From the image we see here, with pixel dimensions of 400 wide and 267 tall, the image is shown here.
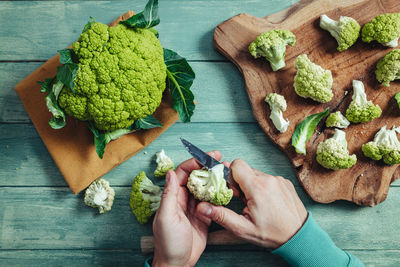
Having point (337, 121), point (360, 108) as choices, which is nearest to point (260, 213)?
point (337, 121)

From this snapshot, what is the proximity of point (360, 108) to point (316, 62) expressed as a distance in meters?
0.30

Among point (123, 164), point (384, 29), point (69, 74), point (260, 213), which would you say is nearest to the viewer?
point (69, 74)

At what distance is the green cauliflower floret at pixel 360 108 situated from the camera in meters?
1.46

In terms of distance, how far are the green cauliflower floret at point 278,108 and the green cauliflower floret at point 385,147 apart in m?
0.39

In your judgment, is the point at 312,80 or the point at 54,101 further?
the point at 312,80

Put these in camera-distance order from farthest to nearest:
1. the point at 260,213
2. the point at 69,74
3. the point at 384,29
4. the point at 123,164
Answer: the point at 123,164
the point at 384,29
the point at 260,213
the point at 69,74

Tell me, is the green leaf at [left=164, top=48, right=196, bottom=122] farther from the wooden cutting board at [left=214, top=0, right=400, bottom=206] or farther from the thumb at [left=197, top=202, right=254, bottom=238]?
the thumb at [left=197, top=202, right=254, bottom=238]

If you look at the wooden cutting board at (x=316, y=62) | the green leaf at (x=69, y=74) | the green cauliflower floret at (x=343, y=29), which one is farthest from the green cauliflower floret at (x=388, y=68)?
the green leaf at (x=69, y=74)

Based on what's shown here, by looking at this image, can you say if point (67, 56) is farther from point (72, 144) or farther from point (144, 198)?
point (144, 198)

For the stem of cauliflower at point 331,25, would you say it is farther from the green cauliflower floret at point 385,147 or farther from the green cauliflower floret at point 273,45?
the green cauliflower floret at point 385,147

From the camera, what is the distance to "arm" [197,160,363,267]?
134cm

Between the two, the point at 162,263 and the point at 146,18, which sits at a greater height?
the point at 146,18

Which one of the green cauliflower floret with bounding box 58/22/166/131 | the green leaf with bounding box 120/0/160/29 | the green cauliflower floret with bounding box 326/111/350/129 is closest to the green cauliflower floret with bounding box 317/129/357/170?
the green cauliflower floret with bounding box 326/111/350/129

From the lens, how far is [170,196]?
1.28m
